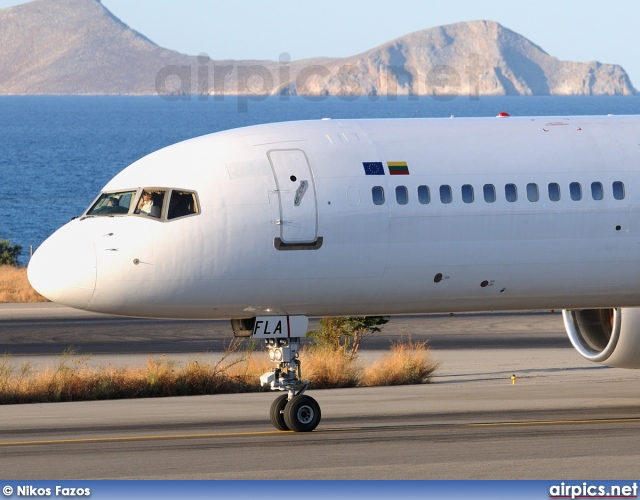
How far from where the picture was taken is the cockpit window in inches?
856

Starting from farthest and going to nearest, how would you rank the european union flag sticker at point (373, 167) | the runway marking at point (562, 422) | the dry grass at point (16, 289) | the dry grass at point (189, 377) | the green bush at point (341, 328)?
the dry grass at point (16, 289)
the green bush at point (341, 328)
the dry grass at point (189, 377)
the runway marking at point (562, 422)
the european union flag sticker at point (373, 167)

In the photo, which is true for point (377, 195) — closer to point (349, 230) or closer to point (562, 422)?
point (349, 230)

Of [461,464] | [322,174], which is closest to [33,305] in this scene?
[322,174]

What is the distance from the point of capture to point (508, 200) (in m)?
22.5

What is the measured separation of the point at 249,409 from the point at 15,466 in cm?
746

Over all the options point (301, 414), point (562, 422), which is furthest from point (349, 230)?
point (562, 422)

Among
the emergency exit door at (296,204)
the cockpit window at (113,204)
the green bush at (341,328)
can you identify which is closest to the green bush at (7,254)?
the green bush at (341,328)

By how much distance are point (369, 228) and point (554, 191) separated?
10.8 feet

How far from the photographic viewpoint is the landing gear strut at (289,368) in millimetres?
21938

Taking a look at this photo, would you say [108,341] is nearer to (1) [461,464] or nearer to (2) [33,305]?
(2) [33,305]

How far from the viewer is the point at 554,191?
895 inches

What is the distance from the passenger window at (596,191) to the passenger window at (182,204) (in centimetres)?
670

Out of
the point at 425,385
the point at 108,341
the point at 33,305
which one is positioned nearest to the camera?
the point at 425,385

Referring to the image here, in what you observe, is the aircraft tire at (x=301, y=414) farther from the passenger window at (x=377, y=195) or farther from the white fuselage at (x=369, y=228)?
the passenger window at (x=377, y=195)
